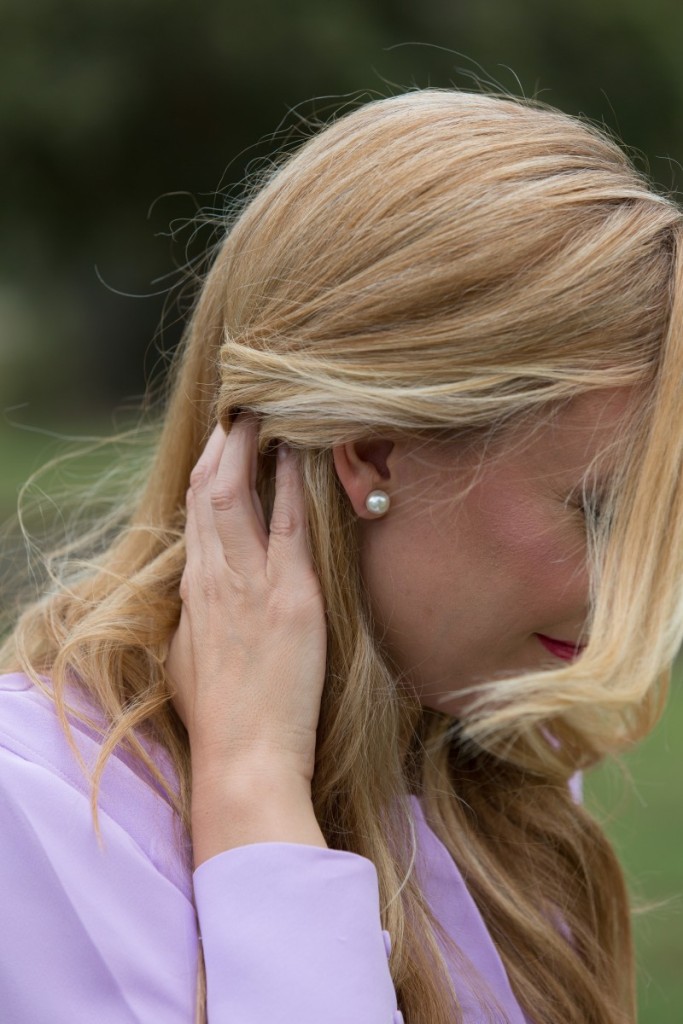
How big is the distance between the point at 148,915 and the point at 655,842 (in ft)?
16.5

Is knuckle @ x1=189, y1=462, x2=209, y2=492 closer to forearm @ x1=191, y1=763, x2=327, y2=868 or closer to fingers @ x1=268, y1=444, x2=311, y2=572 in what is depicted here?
fingers @ x1=268, y1=444, x2=311, y2=572

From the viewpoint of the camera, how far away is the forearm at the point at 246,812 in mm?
1753

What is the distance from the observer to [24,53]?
1054cm

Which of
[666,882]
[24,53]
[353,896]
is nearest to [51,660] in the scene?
[353,896]

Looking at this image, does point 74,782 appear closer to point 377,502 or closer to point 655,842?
point 377,502

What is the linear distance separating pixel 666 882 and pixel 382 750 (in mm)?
4168

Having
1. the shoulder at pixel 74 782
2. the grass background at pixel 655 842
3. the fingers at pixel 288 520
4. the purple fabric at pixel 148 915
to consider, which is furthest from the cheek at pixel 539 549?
the grass background at pixel 655 842

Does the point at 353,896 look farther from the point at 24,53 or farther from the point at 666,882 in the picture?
the point at 24,53

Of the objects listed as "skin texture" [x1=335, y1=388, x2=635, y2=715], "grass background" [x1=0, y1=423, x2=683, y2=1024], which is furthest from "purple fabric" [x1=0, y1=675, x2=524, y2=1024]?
"grass background" [x1=0, y1=423, x2=683, y2=1024]

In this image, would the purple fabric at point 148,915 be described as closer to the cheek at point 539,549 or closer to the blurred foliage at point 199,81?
the cheek at point 539,549

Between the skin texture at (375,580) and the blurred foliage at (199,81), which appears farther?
the blurred foliage at (199,81)

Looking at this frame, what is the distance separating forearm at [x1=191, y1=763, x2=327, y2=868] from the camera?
1753 millimetres

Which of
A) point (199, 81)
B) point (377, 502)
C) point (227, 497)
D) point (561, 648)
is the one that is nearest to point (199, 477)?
point (227, 497)

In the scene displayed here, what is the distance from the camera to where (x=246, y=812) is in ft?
5.78
